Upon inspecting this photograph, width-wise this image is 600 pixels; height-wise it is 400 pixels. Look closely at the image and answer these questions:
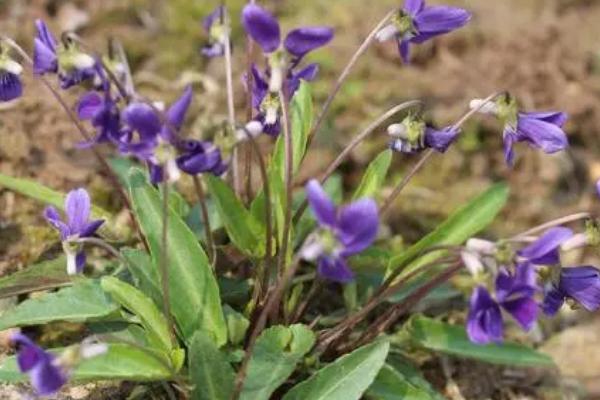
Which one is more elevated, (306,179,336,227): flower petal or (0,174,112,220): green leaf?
(306,179,336,227): flower petal

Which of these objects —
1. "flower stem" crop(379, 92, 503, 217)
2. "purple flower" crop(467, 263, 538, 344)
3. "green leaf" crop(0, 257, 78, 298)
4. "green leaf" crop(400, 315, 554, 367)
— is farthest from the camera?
"green leaf" crop(400, 315, 554, 367)

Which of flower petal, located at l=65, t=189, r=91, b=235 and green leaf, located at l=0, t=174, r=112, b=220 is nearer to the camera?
flower petal, located at l=65, t=189, r=91, b=235

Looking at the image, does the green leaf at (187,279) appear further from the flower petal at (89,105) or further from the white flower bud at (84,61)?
the white flower bud at (84,61)

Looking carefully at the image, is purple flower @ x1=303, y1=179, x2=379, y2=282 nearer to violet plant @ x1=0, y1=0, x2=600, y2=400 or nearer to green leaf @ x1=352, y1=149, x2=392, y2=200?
violet plant @ x1=0, y1=0, x2=600, y2=400

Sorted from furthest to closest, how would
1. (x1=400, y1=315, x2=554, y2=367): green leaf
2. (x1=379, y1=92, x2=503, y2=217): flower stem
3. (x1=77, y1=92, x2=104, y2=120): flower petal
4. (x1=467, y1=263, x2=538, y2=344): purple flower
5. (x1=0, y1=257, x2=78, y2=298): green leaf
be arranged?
(x1=400, y1=315, x2=554, y2=367): green leaf → (x1=0, y1=257, x2=78, y2=298): green leaf → (x1=379, y1=92, x2=503, y2=217): flower stem → (x1=77, y1=92, x2=104, y2=120): flower petal → (x1=467, y1=263, x2=538, y2=344): purple flower

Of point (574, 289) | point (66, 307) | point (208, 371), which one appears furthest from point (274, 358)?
point (574, 289)

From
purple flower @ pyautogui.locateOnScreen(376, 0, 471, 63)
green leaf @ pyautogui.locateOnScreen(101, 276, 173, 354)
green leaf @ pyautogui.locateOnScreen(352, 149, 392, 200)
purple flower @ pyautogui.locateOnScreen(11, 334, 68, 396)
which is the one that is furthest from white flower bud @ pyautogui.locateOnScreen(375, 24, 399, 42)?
purple flower @ pyautogui.locateOnScreen(11, 334, 68, 396)
